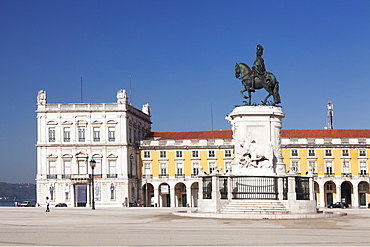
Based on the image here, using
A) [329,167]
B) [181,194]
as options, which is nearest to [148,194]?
[181,194]

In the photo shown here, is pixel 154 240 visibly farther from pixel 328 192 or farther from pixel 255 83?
pixel 328 192

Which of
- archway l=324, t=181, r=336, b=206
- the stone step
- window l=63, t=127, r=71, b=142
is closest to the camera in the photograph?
the stone step

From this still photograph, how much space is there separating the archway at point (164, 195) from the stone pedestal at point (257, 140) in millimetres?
49900

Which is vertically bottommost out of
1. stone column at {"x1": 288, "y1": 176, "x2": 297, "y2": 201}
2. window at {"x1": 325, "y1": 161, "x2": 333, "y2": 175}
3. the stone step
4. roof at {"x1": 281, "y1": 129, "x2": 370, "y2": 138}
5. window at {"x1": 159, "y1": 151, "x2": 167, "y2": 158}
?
the stone step

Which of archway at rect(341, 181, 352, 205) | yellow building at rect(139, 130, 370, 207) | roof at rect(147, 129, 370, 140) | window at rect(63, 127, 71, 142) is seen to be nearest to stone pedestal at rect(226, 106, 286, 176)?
window at rect(63, 127, 71, 142)

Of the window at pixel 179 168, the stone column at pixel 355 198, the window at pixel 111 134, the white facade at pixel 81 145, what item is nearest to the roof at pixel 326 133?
the stone column at pixel 355 198

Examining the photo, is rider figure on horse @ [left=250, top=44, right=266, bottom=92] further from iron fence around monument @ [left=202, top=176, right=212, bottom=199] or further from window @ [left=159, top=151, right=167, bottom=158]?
window @ [left=159, top=151, right=167, bottom=158]

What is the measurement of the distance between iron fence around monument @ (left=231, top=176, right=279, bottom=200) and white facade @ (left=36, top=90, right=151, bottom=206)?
4815 cm

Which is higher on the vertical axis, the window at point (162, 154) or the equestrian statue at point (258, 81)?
the equestrian statue at point (258, 81)

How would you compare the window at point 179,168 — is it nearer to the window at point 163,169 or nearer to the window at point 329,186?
the window at point 163,169

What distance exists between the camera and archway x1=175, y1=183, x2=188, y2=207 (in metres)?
87.4

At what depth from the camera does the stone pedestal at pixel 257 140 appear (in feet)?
119

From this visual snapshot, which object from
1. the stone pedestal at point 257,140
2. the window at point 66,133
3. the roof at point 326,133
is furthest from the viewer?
the roof at point 326,133

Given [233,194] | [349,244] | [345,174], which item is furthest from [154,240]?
[345,174]
